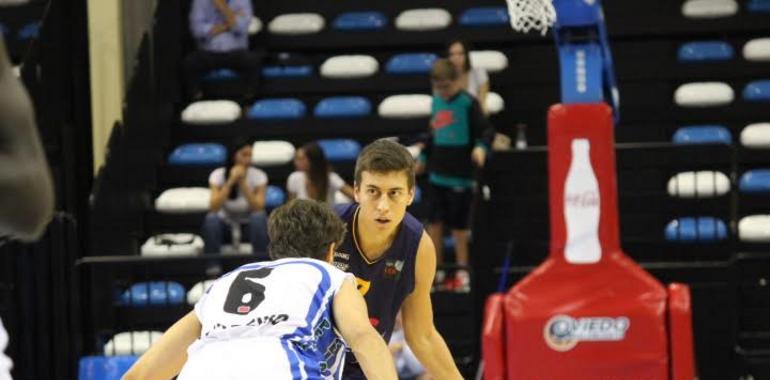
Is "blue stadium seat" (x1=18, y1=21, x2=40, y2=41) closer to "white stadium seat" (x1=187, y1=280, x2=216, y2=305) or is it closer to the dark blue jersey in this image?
"white stadium seat" (x1=187, y1=280, x2=216, y2=305)

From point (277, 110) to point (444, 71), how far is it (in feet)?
8.48

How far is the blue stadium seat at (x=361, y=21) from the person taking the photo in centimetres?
1318

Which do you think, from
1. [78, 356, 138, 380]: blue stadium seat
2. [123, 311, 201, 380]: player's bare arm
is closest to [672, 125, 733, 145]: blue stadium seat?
[78, 356, 138, 380]: blue stadium seat

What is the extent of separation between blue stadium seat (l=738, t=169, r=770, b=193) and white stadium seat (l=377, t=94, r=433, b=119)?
2.57m

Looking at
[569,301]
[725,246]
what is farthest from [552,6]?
[725,246]

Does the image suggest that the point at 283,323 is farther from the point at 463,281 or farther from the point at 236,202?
the point at 236,202

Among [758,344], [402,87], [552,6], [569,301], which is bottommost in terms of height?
[758,344]

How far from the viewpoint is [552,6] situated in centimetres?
831

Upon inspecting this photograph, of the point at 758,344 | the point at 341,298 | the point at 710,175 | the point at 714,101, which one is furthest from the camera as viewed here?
the point at 714,101

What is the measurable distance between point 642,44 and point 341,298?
8.64 meters

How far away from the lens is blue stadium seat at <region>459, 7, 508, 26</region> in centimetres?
1301

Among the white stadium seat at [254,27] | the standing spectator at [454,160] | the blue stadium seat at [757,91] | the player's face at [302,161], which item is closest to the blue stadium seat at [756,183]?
the blue stadium seat at [757,91]

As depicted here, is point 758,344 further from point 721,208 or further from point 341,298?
point 341,298

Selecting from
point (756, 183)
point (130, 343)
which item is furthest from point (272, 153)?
point (756, 183)
